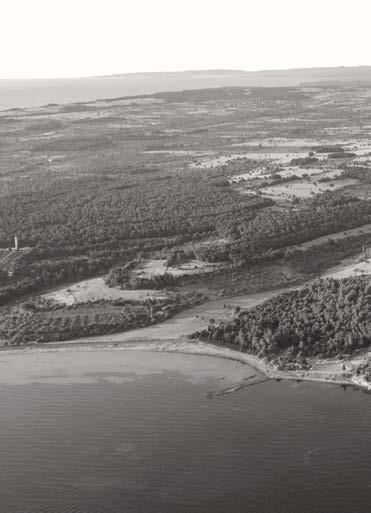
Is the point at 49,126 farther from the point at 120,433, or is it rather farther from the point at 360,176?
the point at 120,433

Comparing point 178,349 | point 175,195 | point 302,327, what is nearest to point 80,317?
point 178,349

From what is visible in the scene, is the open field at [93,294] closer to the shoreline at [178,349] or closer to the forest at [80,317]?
the forest at [80,317]

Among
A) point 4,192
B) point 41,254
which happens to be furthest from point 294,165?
point 41,254

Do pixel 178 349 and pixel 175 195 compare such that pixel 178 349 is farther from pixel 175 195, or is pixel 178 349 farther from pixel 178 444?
pixel 175 195

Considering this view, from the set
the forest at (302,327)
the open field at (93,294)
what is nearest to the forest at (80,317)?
the open field at (93,294)

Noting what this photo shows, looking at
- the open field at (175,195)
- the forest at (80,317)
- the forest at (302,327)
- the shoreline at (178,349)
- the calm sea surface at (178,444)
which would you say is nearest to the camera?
the calm sea surface at (178,444)

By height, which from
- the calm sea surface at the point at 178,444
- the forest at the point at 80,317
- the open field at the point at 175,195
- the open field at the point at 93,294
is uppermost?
the open field at the point at 175,195

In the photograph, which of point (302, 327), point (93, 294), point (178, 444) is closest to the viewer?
point (178, 444)
